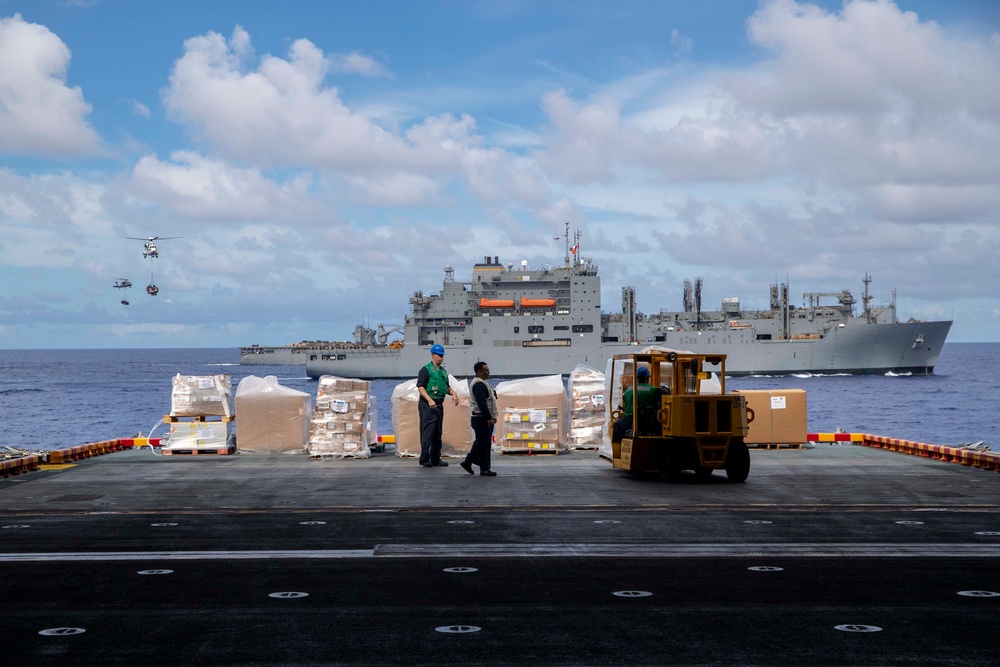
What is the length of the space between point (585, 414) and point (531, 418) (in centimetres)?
143

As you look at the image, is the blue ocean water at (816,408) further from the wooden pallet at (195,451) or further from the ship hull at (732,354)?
the wooden pallet at (195,451)

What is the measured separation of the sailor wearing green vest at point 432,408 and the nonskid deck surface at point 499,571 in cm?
223

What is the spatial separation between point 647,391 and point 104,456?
11.1 metres

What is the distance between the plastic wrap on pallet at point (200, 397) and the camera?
1917 centimetres

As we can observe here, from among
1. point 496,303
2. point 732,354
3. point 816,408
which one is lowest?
point 816,408

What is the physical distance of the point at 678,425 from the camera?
13836 mm

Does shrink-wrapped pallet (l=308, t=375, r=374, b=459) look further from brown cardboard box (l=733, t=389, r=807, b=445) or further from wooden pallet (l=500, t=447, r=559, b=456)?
brown cardboard box (l=733, t=389, r=807, b=445)

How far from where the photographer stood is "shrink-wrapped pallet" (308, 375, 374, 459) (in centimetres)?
1816

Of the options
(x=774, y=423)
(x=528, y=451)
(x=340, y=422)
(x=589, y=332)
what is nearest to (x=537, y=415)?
(x=528, y=451)

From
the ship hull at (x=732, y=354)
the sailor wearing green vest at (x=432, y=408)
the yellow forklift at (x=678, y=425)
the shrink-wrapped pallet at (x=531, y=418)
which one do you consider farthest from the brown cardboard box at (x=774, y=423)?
the ship hull at (x=732, y=354)

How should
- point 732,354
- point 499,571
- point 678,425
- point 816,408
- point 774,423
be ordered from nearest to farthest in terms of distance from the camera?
point 499,571, point 678,425, point 774,423, point 816,408, point 732,354

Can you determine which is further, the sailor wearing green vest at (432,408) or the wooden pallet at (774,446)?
the wooden pallet at (774,446)

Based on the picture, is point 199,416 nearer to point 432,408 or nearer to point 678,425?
point 432,408

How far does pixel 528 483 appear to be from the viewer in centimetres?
1415
